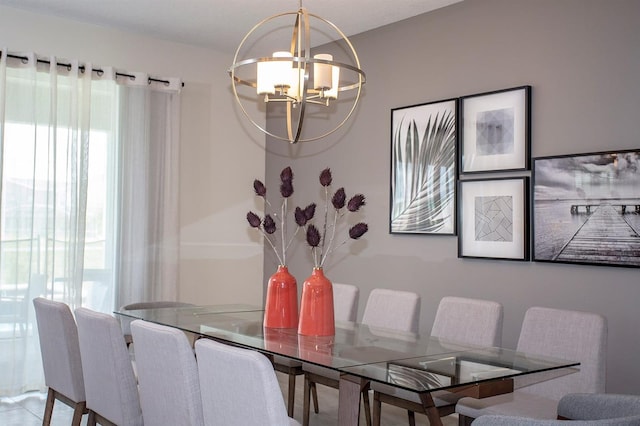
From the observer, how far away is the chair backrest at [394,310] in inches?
145

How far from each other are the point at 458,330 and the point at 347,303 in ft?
2.75

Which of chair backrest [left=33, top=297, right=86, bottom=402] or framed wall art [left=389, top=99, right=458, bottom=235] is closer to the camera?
chair backrest [left=33, top=297, right=86, bottom=402]

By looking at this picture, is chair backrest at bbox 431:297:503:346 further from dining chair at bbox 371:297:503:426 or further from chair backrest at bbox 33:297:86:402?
chair backrest at bbox 33:297:86:402

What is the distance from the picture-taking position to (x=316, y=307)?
305 cm

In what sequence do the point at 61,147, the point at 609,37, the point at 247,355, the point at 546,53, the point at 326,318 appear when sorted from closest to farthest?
the point at 247,355, the point at 326,318, the point at 609,37, the point at 546,53, the point at 61,147

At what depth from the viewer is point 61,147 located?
4.86 meters

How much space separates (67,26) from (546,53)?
3.39 metres

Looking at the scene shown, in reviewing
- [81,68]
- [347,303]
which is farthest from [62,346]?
[81,68]

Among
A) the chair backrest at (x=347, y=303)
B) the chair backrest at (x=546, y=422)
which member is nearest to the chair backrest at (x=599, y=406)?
the chair backrest at (x=546, y=422)

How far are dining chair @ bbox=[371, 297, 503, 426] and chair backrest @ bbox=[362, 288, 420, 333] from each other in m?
0.17

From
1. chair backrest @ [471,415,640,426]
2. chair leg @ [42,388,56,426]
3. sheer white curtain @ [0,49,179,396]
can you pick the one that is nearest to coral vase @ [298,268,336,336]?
chair backrest @ [471,415,640,426]

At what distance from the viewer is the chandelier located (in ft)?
9.92

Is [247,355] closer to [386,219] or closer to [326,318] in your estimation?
[326,318]

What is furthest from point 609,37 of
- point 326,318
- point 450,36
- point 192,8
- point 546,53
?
point 192,8
